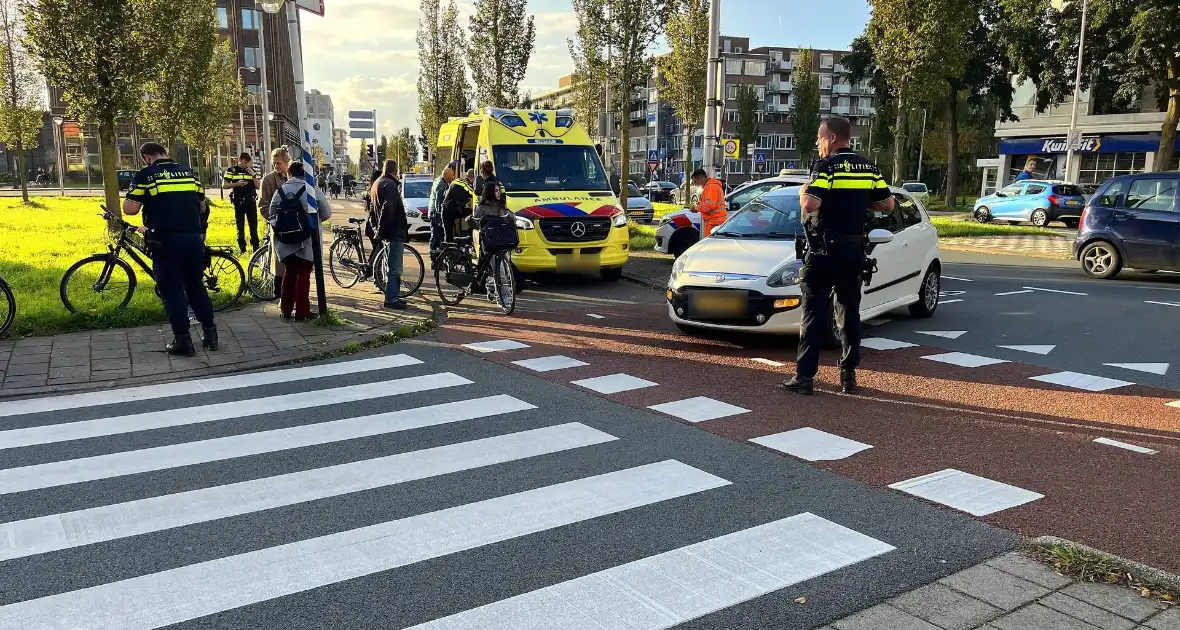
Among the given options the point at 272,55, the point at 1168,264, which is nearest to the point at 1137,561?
the point at 1168,264

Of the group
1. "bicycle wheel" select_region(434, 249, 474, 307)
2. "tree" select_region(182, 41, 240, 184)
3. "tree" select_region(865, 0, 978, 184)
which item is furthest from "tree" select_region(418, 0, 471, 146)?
"bicycle wheel" select_region(434, 249, 474, 307)

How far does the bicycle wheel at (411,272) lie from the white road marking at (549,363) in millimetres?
3584

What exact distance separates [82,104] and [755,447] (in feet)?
58.7

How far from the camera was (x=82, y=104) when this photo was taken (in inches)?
695

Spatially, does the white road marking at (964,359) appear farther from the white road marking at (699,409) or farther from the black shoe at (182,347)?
the black shoe at (182,347)

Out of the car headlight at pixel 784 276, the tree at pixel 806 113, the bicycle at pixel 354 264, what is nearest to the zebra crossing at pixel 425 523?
the car headlight at pixel 784 276

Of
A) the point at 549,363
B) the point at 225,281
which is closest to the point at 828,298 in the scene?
the point at 549,363

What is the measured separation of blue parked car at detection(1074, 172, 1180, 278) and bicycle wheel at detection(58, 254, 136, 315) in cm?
1471

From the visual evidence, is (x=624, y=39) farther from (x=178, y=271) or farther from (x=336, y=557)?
(x=336, y=557)

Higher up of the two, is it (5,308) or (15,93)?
(15,93)

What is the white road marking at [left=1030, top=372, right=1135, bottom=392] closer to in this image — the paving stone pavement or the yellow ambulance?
A: the paving stone pavement

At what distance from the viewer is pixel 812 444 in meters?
5.29

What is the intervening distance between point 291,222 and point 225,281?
1.97 metres

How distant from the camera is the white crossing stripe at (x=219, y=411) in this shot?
216 inches
